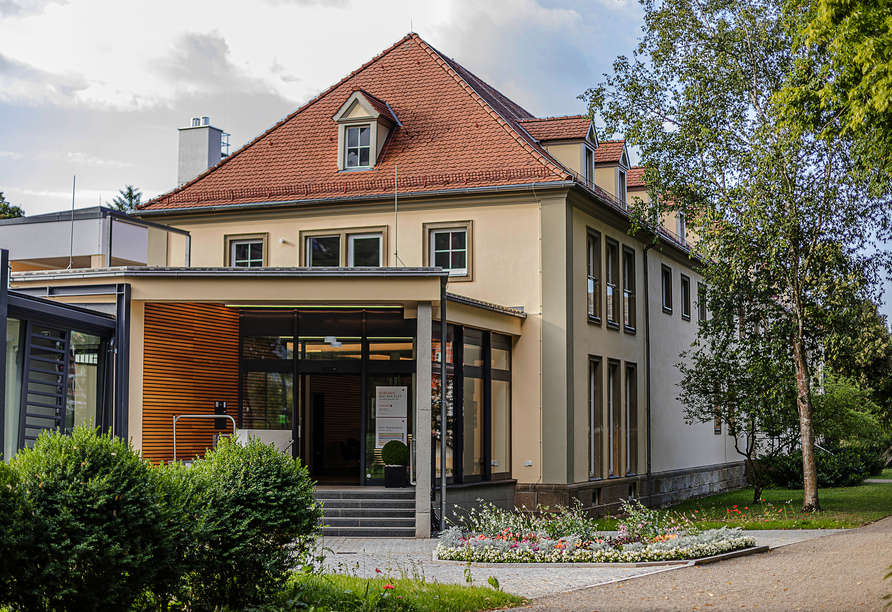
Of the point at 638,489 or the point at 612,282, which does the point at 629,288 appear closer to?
the point at 612,282

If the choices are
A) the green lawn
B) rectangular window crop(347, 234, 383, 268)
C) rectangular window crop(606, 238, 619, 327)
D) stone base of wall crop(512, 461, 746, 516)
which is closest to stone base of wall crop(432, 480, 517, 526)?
stone base of wall crop(512, 461, 746, 516)

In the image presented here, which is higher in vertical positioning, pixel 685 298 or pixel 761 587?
pixel 685 298

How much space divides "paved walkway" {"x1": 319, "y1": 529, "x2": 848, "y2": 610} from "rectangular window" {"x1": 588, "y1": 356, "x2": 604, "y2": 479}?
637 cm

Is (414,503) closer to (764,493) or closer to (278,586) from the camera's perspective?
(278,586)

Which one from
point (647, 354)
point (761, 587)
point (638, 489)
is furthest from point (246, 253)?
point (761, 587)

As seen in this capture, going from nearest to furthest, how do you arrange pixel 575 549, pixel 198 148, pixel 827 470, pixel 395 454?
1. pixel 575 549
2. pixel 395 454
3. pixel 198 148
4. pixel 827 470

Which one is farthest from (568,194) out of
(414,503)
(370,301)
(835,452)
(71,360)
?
(835,452)

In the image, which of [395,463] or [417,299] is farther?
[395,463]

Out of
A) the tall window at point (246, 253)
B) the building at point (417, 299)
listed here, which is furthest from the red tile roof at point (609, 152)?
the tall window at point (246, 253)

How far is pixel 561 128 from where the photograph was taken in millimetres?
21422

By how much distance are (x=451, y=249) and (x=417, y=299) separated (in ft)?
15.4

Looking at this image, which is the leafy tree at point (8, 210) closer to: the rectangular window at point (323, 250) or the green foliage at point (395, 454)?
the rectangular window at point (323, 250)

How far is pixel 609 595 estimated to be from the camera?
970 centimetres

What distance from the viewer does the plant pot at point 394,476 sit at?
17.0m
